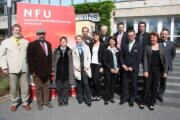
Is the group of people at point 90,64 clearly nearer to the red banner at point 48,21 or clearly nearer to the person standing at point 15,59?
the person standing at point 15,59

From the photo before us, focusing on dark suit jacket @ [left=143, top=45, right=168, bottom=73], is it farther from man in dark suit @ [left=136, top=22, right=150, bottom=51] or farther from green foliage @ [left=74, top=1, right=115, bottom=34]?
green foliage @ [left=74, top=1, right=115, bottom=34]

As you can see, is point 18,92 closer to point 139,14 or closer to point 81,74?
point 81,74

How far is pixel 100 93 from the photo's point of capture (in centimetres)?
837

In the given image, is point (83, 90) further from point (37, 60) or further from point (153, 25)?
point (153, 25)

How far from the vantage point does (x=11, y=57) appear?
731cm

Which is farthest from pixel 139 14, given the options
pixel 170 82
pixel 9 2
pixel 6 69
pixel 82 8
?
pixel 6 69

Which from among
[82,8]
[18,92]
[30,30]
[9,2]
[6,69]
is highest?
[82,8]

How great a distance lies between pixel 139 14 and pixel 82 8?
17.3 ft

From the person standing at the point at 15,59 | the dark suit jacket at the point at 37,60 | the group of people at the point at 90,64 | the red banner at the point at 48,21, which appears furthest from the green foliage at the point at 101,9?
the person standing at the point at 15,59

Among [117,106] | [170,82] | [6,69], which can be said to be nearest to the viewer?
[6,69]

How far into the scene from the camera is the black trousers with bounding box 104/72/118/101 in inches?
313

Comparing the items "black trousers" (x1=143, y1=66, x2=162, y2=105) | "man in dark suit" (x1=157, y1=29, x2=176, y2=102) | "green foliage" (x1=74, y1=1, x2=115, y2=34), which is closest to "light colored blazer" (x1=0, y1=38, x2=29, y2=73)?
"black trousers" (x1=143, y1=66, x2=162, y2=105)

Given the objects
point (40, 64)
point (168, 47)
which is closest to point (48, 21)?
point (40, 64)

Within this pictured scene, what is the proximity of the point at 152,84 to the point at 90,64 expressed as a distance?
174 cm
